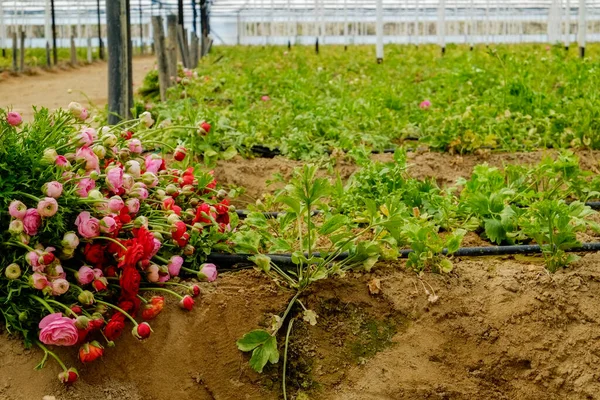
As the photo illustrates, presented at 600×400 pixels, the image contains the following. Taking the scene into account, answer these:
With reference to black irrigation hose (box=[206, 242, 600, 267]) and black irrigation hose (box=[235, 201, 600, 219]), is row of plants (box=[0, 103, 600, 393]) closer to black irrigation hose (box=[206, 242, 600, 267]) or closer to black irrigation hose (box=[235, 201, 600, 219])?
black irrigation hose (box=[206, 242, 600, 267])

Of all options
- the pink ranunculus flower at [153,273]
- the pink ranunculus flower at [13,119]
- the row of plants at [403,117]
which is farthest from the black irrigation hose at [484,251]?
the row of plants at [403,117]

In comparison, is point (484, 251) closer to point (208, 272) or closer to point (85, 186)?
point (208, 272)

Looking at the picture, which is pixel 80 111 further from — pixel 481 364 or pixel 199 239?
pixel 481 364

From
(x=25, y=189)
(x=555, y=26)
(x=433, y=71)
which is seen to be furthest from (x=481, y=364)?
(x=555, y=26)

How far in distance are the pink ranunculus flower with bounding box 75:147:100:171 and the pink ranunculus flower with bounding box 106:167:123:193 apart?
5 centimetres

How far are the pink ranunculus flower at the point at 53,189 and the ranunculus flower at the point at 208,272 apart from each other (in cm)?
55

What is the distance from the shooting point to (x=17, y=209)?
223 centimetres

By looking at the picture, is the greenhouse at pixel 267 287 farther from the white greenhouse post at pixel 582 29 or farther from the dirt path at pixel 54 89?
the white greenhouse post at pixel 582 29

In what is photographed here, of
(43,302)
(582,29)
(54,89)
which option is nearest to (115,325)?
(43,302)

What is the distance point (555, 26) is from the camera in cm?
1853

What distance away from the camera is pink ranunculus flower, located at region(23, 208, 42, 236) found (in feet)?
7.34

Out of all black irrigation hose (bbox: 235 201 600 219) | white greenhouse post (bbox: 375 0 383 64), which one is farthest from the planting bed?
white greenhouse post (bbox: 375 0 383 64)

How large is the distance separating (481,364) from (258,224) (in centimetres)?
88

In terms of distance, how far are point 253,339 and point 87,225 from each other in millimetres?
602
